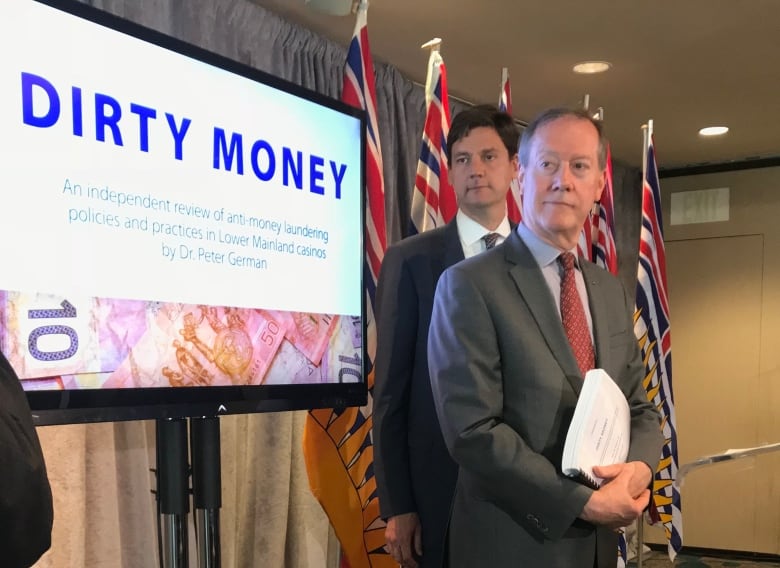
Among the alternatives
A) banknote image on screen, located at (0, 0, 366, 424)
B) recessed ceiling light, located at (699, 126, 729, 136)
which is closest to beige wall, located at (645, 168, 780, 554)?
recessed ceiling light, located at (699, 126, 729, 136)

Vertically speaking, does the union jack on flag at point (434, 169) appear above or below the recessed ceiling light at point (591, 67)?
below

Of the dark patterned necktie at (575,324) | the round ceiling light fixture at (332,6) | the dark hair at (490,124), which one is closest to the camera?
the dark patterned necktie at (575,324)

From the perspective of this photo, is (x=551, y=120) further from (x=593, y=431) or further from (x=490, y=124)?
(x=490, y=124)

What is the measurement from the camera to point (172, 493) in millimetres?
1290

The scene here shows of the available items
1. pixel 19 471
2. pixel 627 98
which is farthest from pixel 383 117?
pixel 19 471

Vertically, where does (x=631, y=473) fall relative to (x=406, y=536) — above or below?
above

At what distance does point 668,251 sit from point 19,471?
5.61m

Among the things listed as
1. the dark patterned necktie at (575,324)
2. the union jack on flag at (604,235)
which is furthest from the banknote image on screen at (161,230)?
the union jack on flag at (604,235)

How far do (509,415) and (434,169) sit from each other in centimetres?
176

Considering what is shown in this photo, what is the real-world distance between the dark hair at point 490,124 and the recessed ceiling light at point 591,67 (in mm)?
1651

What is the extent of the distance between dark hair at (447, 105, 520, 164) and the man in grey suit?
66 centimetres

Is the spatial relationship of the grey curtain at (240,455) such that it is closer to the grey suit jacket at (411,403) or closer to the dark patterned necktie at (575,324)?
the grey suit jacket at (411,403)

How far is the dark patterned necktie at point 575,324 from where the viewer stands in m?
1.24

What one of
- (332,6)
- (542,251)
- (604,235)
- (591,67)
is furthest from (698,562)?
(542,251)
